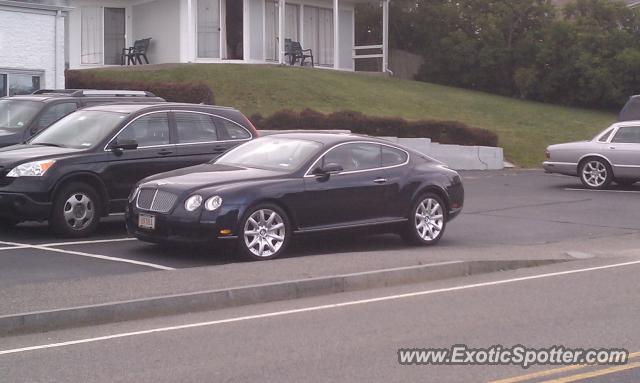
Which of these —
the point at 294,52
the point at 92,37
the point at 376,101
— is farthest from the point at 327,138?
the point at 92,37

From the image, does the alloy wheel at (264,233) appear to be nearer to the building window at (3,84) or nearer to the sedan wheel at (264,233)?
the sedan wheel at (264,233)

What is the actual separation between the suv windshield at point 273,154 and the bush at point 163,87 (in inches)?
440

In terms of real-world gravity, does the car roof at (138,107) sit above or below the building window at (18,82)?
below

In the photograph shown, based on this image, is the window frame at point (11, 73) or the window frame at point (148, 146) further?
the window frame at point (11, 73)

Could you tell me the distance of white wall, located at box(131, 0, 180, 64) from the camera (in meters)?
33.4

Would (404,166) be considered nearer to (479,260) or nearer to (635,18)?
(479,260)

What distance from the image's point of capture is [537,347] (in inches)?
299

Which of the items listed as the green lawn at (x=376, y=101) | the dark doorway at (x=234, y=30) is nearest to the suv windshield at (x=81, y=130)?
the green lawn at (x=376, y=101)

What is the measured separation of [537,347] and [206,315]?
321 cm

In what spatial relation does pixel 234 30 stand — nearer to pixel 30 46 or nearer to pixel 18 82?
pixel 30 46

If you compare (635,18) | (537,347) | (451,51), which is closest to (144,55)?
(451,51)

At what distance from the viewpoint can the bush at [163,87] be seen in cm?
2394

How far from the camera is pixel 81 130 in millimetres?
13477

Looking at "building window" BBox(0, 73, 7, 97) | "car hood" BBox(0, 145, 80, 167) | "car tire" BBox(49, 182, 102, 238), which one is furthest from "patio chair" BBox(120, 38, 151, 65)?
"car tire" BBox(49, 182, 102, 238)
